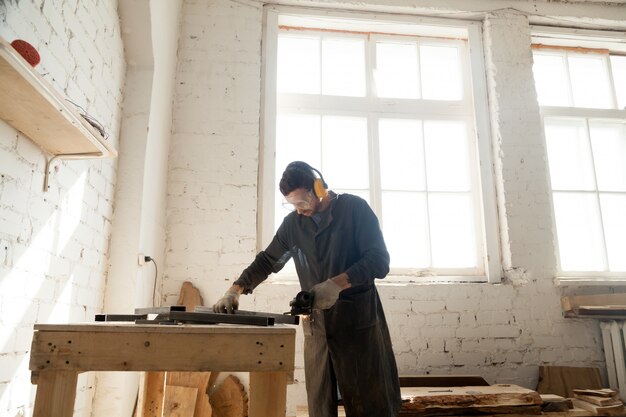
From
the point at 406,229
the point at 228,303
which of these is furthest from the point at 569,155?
the point at 228,303

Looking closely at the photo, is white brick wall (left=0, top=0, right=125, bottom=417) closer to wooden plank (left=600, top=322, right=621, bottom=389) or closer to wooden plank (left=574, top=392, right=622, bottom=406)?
wooden plank (left=574, top=392, right=622, bottom=406)

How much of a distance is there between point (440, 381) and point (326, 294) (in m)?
1.44

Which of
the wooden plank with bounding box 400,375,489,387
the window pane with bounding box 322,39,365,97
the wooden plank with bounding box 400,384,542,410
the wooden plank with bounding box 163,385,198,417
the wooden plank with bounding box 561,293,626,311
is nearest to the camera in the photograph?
the wooden plank with bounding box 400,384,542,410

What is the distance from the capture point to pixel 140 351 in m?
1.18

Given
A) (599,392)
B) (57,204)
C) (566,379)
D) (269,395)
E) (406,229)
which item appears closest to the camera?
(269,395)

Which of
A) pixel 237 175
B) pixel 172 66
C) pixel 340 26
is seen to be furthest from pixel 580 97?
pixel 172 66

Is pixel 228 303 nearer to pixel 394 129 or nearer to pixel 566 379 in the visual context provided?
pixel 394 129

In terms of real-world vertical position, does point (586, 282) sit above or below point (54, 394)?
above

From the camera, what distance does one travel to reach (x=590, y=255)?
351 centimetres

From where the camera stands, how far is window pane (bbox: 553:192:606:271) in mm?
3482

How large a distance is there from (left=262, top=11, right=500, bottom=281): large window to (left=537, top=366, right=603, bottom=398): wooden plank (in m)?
0.71

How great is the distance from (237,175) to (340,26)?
1.50 m

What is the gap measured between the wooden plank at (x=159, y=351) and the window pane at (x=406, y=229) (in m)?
2.18

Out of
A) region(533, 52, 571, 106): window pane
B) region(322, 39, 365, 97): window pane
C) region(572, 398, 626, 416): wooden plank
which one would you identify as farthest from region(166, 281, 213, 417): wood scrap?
region(533, 52, 571, 106): window pane
